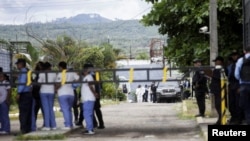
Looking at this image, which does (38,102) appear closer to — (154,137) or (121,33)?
(154,137)

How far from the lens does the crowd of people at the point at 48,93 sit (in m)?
13.3

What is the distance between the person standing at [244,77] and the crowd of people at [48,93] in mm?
3576

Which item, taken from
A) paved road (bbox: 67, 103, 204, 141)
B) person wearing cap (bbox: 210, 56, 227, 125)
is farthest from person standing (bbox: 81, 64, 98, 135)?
person wearing cap (bbox: 210, 56, 227, 125)

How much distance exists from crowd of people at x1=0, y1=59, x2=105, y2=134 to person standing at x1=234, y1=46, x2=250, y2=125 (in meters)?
3.58

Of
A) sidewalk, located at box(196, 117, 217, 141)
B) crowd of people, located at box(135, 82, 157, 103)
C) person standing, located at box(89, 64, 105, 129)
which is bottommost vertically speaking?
crowd of people, located at box(135, 82, 157, 103)

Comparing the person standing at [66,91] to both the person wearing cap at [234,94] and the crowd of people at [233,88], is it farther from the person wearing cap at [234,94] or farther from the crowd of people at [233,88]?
the person wearing cap at [234,94]

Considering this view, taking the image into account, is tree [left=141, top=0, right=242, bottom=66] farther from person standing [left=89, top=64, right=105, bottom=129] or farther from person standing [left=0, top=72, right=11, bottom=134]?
person standing [left=0, top=72, right=11, bottom=134]

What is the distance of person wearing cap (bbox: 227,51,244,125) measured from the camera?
12773 mm

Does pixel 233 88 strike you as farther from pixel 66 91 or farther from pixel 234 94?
pixel 66 91

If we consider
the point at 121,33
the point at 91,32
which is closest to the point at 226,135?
the point at 91,32

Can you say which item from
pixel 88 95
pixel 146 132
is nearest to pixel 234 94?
pixel 146 132

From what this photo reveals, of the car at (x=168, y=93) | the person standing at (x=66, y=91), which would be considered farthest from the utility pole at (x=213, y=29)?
the car at (x=168, y=93)

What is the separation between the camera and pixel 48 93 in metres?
13.8

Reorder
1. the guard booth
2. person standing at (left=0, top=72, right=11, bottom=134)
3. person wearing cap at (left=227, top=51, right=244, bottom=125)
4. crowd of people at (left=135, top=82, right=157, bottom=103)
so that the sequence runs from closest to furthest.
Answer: person wearing cap at (left=227, top=51, right=244, bottom=125), person standing at (left=0, top=72, right=11, bottom=134), the guard booth, crowd of people at (left=135, top=82, right=157, bottom=103)
